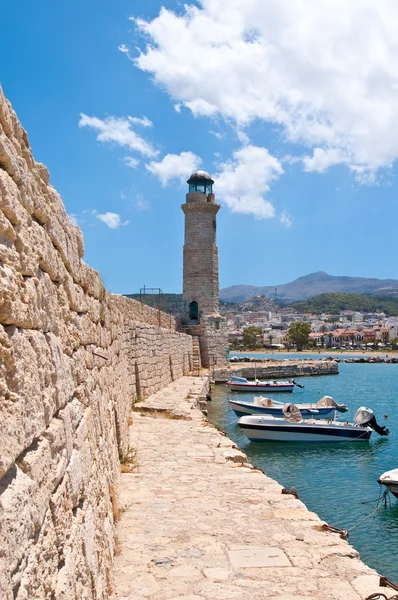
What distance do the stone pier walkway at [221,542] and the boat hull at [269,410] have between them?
506 inches

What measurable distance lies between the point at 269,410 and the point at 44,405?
1925 centimetres

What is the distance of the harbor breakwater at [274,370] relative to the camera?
35.8m

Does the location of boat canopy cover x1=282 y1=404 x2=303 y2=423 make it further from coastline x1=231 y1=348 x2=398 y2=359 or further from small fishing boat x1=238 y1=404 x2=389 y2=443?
coastline x1=231 y1=348 x2=398 y2=359

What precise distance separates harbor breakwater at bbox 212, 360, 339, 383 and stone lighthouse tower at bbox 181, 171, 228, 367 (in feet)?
3.49

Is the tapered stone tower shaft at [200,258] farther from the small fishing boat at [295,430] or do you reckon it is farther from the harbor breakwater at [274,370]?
the small fishing boat at [295,430]

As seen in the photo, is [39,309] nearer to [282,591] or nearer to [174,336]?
[282,591]

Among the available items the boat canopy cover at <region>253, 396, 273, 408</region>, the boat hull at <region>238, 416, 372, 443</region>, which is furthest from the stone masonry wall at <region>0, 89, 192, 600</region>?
the boat canopy cover at <region>253, 396, 273, 408</region>

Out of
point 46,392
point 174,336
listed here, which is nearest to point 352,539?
point 46,392

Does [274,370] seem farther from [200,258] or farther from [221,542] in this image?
[221,542]

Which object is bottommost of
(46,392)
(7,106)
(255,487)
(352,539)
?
(352,539)

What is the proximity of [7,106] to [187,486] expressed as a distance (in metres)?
5.45

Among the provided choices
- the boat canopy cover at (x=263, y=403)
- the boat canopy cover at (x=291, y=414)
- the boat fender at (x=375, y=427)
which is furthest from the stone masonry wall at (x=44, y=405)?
the boat canopy cover at (x=263, y=403)

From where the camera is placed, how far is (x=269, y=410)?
68.7 ft

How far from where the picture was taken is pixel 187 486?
6.68 metres
